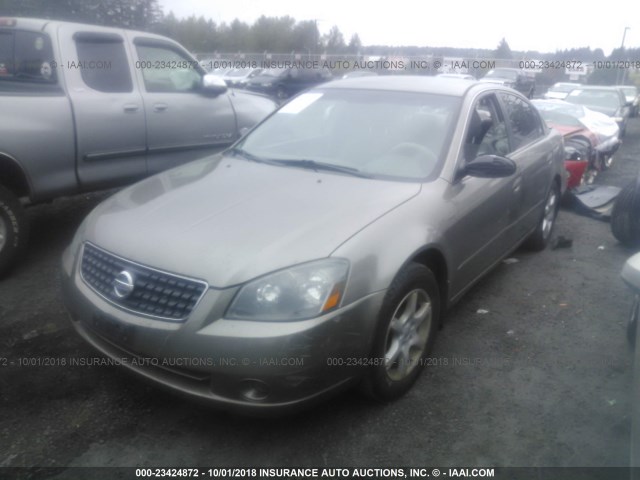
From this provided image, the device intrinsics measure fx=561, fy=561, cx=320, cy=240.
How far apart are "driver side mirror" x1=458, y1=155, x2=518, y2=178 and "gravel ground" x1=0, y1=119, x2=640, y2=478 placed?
1.12 meters

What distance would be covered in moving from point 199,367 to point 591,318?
3040 millimetres

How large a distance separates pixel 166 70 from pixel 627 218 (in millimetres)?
4836

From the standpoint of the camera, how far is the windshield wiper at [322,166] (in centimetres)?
343

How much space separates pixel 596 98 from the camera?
13.8m

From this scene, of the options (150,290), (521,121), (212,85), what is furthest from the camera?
(212,85)

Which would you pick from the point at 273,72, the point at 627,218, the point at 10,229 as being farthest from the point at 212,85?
the point at 273,72

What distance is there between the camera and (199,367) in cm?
243

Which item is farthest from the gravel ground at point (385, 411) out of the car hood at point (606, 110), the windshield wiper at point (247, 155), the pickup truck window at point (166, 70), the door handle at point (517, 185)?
the car hood at point (606, 110)

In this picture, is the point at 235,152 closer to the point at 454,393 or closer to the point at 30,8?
the point at 454,393

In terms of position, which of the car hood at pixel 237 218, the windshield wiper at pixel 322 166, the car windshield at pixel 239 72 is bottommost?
the car windshield at pixel 239 72

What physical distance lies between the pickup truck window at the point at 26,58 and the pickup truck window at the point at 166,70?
87 cm

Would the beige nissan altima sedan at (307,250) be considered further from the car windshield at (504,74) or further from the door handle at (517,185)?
the car windshield at (504,74)

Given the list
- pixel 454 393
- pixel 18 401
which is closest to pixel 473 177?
pixel 454 393

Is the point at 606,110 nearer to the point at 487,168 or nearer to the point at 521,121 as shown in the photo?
the point at 521,121
